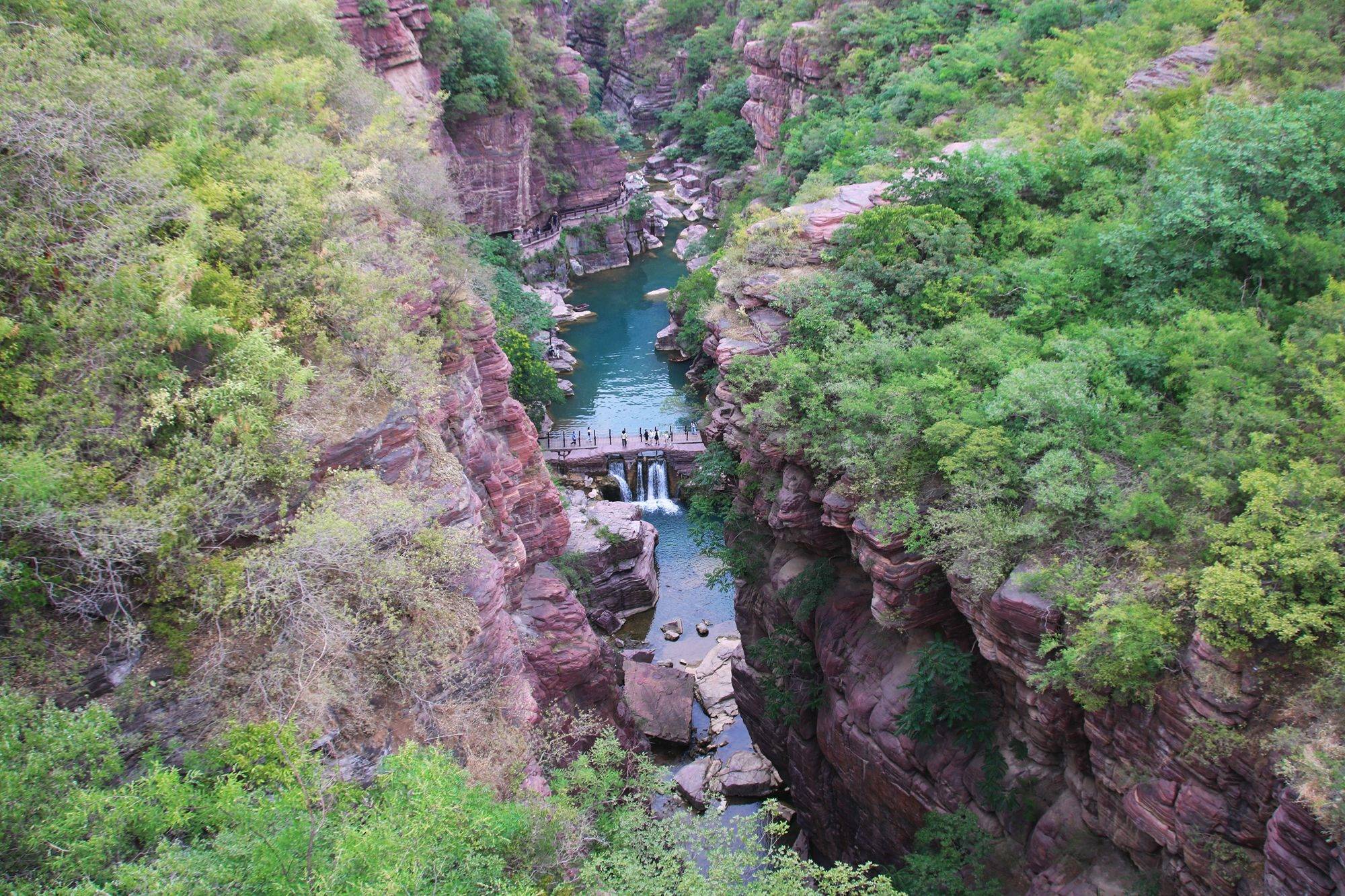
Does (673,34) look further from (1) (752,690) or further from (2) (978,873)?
(2) (978,873)

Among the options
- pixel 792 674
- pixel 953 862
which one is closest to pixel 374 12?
pixel 792 674

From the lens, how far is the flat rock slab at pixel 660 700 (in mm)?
26844

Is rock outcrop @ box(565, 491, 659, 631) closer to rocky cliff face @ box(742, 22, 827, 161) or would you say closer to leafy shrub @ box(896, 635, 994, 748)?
leafy shrub @ box(896, 635, 994, 748)

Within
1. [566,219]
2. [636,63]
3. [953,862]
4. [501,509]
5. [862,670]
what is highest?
[636,63]

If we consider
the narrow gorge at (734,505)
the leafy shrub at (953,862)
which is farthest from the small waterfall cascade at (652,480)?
the leafy shrub at (953,862)

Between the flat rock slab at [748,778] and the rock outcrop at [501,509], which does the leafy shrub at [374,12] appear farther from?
the flat rock slab at [748,778]

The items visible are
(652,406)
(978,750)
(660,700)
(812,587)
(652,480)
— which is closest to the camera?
(978,750)

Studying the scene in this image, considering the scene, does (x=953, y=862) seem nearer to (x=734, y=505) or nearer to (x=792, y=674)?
(x=792, y=674)

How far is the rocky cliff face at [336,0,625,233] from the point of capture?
137ft

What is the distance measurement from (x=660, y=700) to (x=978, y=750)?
1227cm

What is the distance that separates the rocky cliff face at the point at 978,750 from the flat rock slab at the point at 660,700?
2.40m

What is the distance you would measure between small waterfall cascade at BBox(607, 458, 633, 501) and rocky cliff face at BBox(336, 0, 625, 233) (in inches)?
691

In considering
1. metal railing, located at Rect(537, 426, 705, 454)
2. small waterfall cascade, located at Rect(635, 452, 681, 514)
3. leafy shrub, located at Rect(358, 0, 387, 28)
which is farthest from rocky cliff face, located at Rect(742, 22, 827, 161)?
small waterfall cascade, located at Rect(635, 452, 681, 514)

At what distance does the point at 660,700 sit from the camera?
27.5 meters
